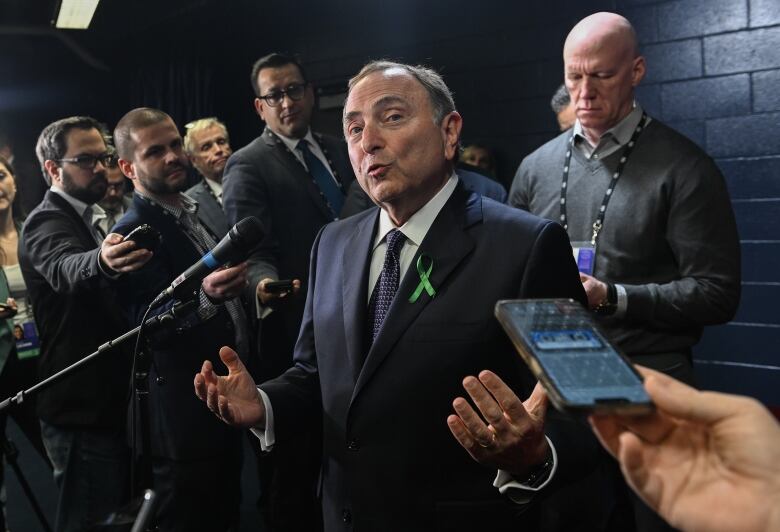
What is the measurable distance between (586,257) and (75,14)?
4.84 m

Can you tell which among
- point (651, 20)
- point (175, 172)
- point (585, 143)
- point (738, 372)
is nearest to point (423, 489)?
point (585, 143)

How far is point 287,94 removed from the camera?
269 centimetres

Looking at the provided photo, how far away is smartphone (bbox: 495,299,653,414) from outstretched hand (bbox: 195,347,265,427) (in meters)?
0.66

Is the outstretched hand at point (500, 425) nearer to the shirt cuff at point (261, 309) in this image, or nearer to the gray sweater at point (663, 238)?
the gray sweater at point (663, 238)

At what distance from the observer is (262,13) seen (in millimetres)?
5266

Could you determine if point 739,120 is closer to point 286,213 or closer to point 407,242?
point 286,213

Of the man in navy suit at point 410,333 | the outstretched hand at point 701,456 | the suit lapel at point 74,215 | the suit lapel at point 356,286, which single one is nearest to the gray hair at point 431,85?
the man in navy suit at point 410,333

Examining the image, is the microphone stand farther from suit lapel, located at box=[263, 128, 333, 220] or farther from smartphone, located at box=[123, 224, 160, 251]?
suit lapel, located at box=[263, 128, 333, 220]

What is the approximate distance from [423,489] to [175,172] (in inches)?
59.6

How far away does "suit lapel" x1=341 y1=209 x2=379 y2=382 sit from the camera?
4.31ft

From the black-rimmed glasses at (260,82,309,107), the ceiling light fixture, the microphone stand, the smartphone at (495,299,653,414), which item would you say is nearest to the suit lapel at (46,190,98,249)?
the black-rimmed glasses at (260,82,309,107)

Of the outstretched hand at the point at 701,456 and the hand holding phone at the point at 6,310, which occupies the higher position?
the outstretched hand at the point at 701,456

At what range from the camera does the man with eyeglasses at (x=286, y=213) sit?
98.6 inches

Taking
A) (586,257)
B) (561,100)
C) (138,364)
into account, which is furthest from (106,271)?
(561,100)
